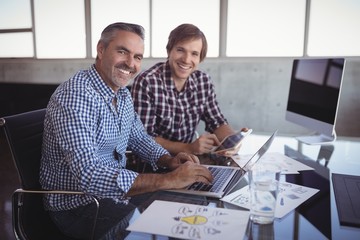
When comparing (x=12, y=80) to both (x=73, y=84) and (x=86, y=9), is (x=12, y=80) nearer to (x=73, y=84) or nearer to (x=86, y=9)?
(x=86, y=9)

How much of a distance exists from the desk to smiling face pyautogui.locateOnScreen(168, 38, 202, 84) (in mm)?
600

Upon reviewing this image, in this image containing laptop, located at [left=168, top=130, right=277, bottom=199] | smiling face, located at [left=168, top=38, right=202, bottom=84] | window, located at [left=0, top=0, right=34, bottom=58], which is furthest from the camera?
window, located at [left=0, top=0, right=34, bottom=58]

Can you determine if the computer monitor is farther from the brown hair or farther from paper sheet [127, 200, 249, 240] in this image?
paper sheet [127, 200, 249, 240]

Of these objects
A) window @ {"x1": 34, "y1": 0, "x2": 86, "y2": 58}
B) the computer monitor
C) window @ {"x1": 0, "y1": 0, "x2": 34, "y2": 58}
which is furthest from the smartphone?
window @ {"x1": 0, "y1": 0, "x2": 34, "y2": 58}

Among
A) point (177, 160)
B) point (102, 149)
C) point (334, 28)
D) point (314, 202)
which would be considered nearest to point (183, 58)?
point (177, 160)

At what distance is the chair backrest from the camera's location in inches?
47.3

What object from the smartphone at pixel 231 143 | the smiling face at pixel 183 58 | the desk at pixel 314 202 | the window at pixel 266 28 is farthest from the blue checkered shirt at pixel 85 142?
the window at pixel 266 28

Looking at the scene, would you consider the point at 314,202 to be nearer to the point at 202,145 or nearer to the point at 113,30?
the point at 202,145

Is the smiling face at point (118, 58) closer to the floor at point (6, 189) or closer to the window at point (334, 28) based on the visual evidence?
the floor at point (6, 189)

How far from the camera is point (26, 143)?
127 cm

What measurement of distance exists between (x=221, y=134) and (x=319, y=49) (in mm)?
2664

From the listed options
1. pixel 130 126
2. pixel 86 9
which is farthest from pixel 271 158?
pixel 86 9

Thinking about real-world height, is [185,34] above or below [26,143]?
above

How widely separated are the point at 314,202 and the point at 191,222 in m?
0.43
